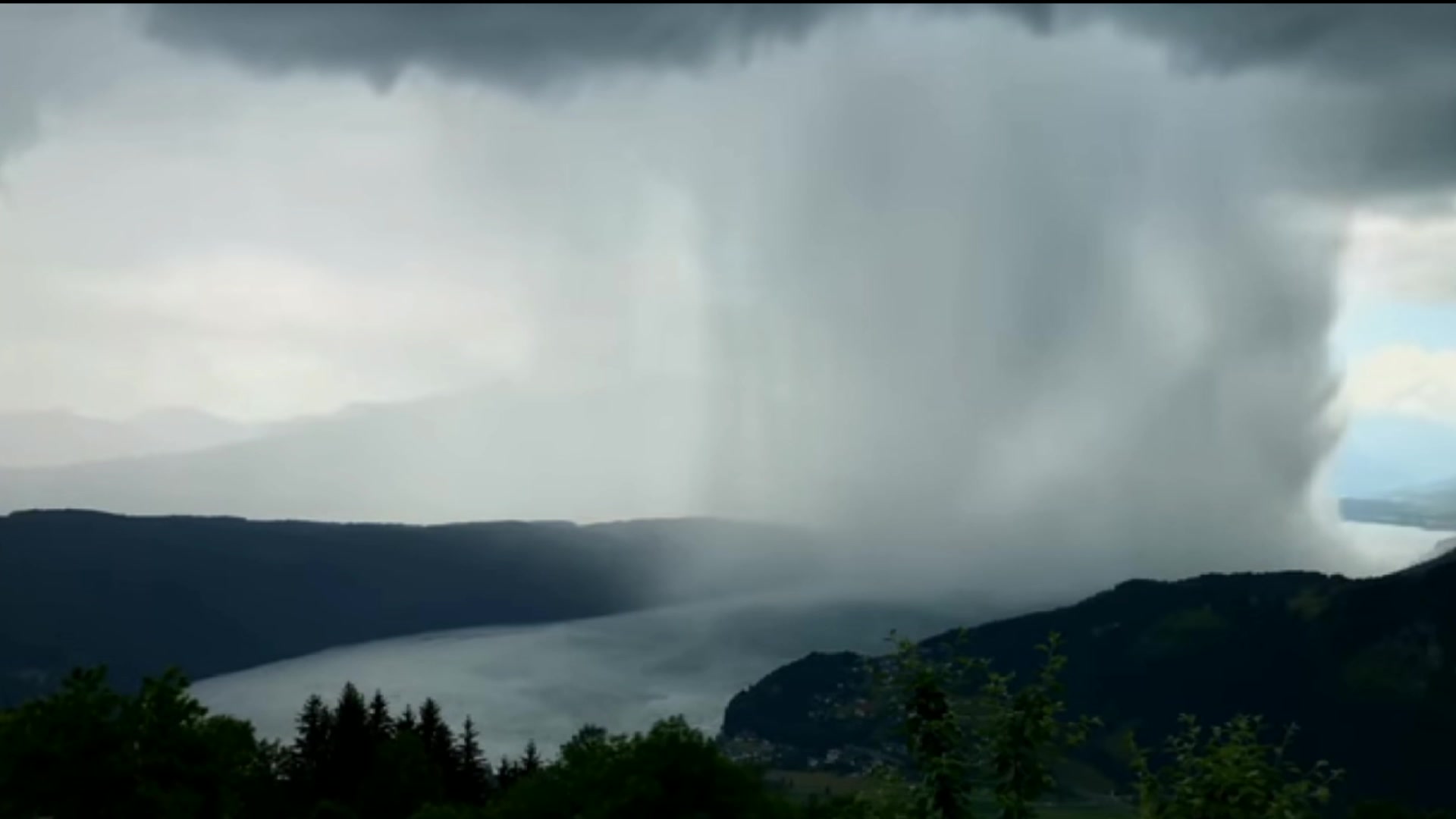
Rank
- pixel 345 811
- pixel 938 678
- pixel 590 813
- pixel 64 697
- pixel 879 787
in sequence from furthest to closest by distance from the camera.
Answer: pixel 345 811
pixel 64 697
pixel 590 813
pixel 879 787
pixel 938 678

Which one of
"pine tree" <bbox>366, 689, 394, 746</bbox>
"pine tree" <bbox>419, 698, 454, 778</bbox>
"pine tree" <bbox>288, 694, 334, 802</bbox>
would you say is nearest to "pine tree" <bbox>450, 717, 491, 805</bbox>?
"pine tree" <bbox>419, 698, 454, 778</bbox>

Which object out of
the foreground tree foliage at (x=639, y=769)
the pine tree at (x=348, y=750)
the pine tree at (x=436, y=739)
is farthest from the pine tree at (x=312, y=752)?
the pine tree at (x=436, y=739)

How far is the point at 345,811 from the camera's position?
89.3m

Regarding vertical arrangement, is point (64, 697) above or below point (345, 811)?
above

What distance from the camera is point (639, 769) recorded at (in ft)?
134

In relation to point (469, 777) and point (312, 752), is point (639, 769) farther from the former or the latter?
point (469, 777)

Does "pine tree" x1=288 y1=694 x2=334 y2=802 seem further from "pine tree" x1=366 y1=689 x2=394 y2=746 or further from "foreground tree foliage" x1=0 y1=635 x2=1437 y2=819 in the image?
"pine tree" x1=366 y1=689 x2=394 y2=746

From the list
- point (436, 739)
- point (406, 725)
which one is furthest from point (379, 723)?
point (436, 739)

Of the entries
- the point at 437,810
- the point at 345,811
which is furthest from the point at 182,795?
the point at 345,811

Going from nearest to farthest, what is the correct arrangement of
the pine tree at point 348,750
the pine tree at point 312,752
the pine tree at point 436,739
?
1. the pine tree at point 348,750
2. the pine tree at point 312,752
3. the pine tree at point 436,739

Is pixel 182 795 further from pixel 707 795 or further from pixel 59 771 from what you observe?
pixel 707 795

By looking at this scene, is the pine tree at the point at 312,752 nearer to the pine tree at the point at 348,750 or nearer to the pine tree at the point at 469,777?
the pine tree at the point at 348,750

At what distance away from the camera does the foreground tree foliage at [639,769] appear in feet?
90.9

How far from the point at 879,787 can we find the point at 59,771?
36.2 metres
